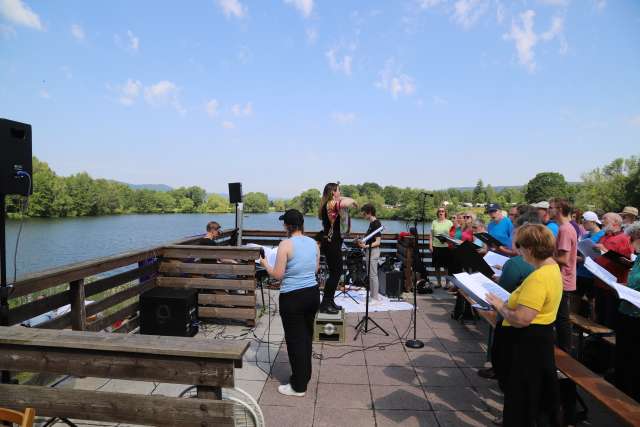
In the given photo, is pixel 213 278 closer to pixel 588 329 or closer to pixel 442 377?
pixel 442 377

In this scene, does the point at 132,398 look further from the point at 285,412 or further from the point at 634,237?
the point at 634,237

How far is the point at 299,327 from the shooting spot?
3051mm

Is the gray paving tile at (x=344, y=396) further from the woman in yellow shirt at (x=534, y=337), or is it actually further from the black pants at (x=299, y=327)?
the woman in yellow shirt at (x=534, y=337)

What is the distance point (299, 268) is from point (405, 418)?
1.42m

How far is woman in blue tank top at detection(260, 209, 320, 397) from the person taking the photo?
2.99 m

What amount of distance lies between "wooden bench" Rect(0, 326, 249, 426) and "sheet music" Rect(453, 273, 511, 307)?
1519 millimetres

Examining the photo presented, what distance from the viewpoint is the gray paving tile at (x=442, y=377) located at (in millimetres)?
3377

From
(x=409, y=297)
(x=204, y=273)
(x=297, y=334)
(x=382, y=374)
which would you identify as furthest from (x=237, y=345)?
(x=409, y=297)

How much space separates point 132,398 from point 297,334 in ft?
4.47

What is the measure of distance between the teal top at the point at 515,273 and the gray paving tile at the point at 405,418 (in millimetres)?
1168

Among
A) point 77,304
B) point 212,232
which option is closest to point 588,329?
point 77,304

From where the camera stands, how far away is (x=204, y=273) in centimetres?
469

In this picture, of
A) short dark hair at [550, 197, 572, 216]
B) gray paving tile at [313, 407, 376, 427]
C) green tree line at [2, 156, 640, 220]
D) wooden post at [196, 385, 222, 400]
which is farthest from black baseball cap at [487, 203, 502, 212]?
green tree line at [2, 156, 640, 220]

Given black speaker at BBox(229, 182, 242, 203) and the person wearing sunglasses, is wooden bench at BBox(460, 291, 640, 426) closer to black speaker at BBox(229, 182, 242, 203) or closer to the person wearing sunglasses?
the person wearing sunglasses
